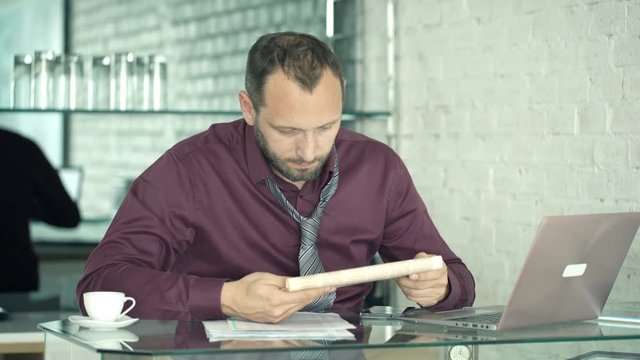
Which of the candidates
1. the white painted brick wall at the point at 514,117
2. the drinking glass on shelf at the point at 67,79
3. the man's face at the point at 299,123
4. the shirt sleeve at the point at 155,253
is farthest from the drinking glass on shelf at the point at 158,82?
the man's face at the point at 299,123

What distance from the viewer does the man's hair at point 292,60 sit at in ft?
7.86

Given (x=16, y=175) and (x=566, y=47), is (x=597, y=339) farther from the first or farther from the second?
(x=16, y=175)

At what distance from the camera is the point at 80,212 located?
448cm

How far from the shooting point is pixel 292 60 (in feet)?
7.95

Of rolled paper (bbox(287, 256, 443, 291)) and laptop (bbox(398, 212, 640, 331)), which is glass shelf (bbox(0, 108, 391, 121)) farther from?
rolled paper (bbox(287, 256, 443, 291))

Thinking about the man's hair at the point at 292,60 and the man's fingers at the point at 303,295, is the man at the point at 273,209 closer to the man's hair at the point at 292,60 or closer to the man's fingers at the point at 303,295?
the man's hair at the point at 292,60

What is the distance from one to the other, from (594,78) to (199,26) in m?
1.87

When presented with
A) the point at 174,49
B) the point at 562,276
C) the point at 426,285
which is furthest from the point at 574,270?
the point at 174,49

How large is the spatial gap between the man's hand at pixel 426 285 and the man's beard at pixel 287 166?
0.34 m

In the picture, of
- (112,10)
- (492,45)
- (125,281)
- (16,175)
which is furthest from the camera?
(112,10)

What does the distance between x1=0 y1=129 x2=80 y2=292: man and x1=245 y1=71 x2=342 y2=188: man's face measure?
203 cm

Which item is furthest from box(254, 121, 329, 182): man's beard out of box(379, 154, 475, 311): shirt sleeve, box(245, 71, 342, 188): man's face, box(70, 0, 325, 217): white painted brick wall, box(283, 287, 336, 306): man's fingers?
box(70, 0, 325, 217): white painted brick wall

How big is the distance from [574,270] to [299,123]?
65 cm

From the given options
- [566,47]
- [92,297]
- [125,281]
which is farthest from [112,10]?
[92,297]
